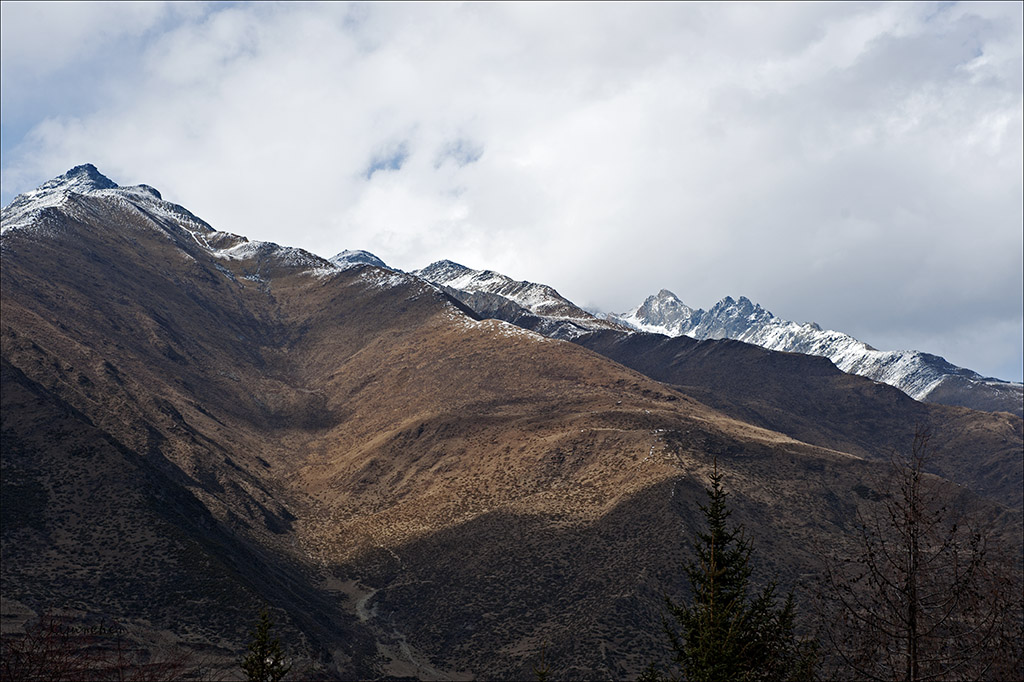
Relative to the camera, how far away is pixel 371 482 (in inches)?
4648

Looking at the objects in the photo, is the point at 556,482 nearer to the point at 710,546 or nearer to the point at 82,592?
the point at 82,592

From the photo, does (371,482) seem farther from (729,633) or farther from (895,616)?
(895,616)

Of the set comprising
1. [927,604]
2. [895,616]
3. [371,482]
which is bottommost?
[895,616]

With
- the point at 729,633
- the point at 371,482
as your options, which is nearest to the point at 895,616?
the point at 729,633

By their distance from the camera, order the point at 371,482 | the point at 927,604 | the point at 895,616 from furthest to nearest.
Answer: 1. the point at 371,482
2. the point at 895,616
3. the point at 927,604

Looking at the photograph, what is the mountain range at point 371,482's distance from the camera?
71750 mm

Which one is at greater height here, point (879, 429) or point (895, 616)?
point (879, 429)

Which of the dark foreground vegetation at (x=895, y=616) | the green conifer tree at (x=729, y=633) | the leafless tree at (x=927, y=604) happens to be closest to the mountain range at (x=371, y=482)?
the green conifer tree at (x=729, y=633)

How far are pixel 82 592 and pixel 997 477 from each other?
167338 millimetres

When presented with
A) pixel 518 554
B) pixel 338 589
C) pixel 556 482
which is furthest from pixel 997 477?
pixel 338 589

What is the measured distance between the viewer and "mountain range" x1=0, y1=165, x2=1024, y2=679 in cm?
7175

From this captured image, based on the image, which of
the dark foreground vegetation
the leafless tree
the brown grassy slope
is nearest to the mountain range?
the brown grassy slope

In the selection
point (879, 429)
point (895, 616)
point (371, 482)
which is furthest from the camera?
point (879, 429)

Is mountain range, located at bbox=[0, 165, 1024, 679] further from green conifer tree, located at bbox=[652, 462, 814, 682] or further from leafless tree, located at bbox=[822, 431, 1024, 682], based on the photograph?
leafless tree, located at bbox=[822, 431, 1024, 682]
